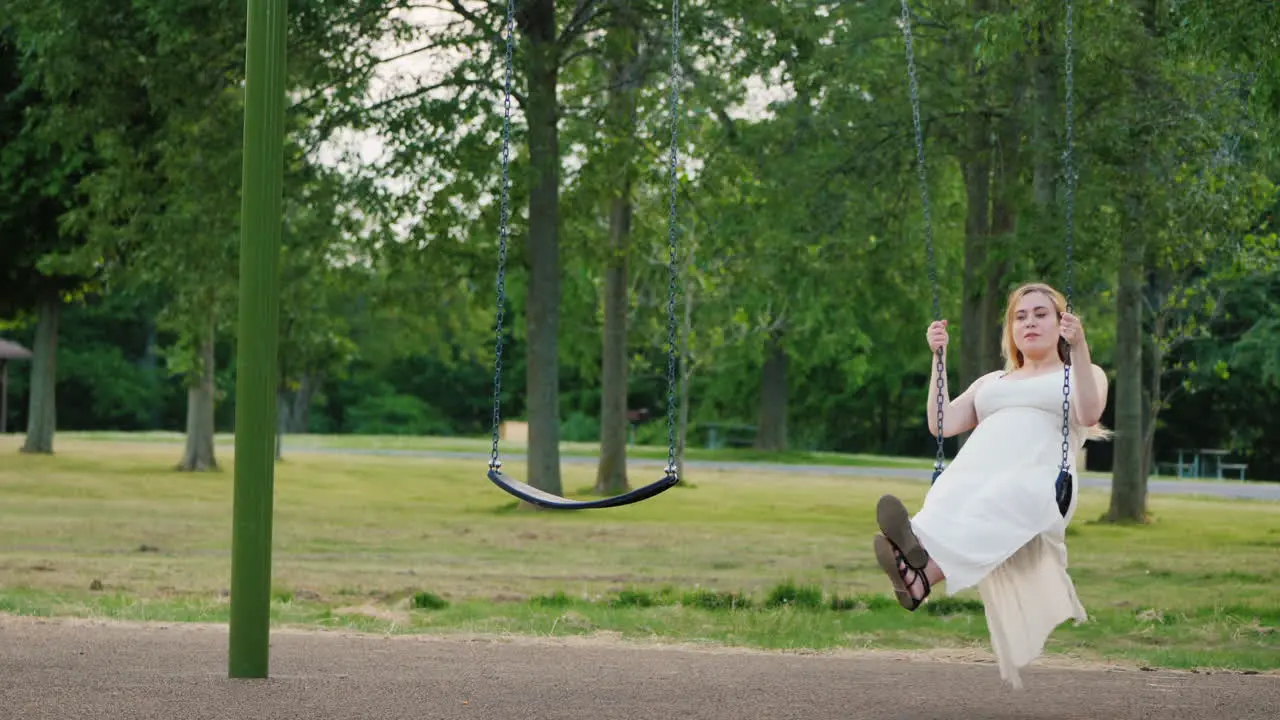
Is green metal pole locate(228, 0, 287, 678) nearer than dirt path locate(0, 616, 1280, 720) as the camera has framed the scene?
No

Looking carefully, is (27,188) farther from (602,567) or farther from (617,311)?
(602,567)

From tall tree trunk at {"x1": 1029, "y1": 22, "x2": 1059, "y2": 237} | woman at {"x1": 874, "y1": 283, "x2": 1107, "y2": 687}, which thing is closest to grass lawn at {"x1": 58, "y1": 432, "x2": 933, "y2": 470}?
tall tree trunk at {"x1": 1029, "y1": 22, "x2": 1059, "y2": 237}

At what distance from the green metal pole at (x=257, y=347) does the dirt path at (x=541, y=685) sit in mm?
276

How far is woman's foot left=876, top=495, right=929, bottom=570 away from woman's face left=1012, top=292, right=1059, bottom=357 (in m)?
0.92

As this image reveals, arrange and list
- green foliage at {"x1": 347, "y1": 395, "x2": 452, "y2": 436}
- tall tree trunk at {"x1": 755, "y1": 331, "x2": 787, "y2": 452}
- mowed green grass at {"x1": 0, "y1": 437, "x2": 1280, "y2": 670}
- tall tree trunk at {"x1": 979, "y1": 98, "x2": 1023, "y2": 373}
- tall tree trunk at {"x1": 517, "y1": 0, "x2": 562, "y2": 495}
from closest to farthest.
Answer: mowed green grass at {"x1": 0, "y1": 437, "x2": 1280, "y2": 670} < tall tree trunk at {"x1": 979, "y1": 98, "x2": 1023, "y2": 373} < tall tree trunk at {"x1": 517, "y1": 0, "x2": 562, "y2": 495} < tall tree trunk at {"x1": 755, "y1": 331, "x2": 787, "y2": 452} < green foliage at {"x1": 347, "y1": 395, "x2": 452, "y2": 436}

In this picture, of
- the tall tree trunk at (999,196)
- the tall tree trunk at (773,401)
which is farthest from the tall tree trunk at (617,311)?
the tall tree trunk at (773,401)

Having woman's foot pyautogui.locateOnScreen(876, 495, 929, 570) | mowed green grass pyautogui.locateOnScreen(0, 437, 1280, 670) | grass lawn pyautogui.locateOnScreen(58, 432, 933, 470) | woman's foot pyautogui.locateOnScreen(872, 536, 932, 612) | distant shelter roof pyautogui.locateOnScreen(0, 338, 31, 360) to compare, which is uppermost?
distant shelter roof pyautogui.locateOnScreen(0, 338, 31, 360)

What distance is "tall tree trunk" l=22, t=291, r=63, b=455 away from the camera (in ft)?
102

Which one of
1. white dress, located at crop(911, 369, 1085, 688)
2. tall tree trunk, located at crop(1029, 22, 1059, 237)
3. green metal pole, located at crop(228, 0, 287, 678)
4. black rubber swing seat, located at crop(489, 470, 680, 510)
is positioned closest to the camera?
white dress, located at crop(911, 369, 1085, 688)

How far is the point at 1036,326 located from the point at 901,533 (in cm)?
107

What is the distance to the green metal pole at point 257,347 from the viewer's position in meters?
7.47

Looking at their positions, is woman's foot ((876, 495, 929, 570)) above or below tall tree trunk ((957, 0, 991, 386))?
below

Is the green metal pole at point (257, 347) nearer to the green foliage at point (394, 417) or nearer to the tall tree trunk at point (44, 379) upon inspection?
the tall tree trunk at point (44, 379)

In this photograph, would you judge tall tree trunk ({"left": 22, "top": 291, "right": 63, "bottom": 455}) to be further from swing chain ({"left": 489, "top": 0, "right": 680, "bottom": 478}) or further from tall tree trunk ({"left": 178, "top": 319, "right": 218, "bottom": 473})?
swing chain ({"left": 489, "top": 0, "right": 680, "bottom": 478})
